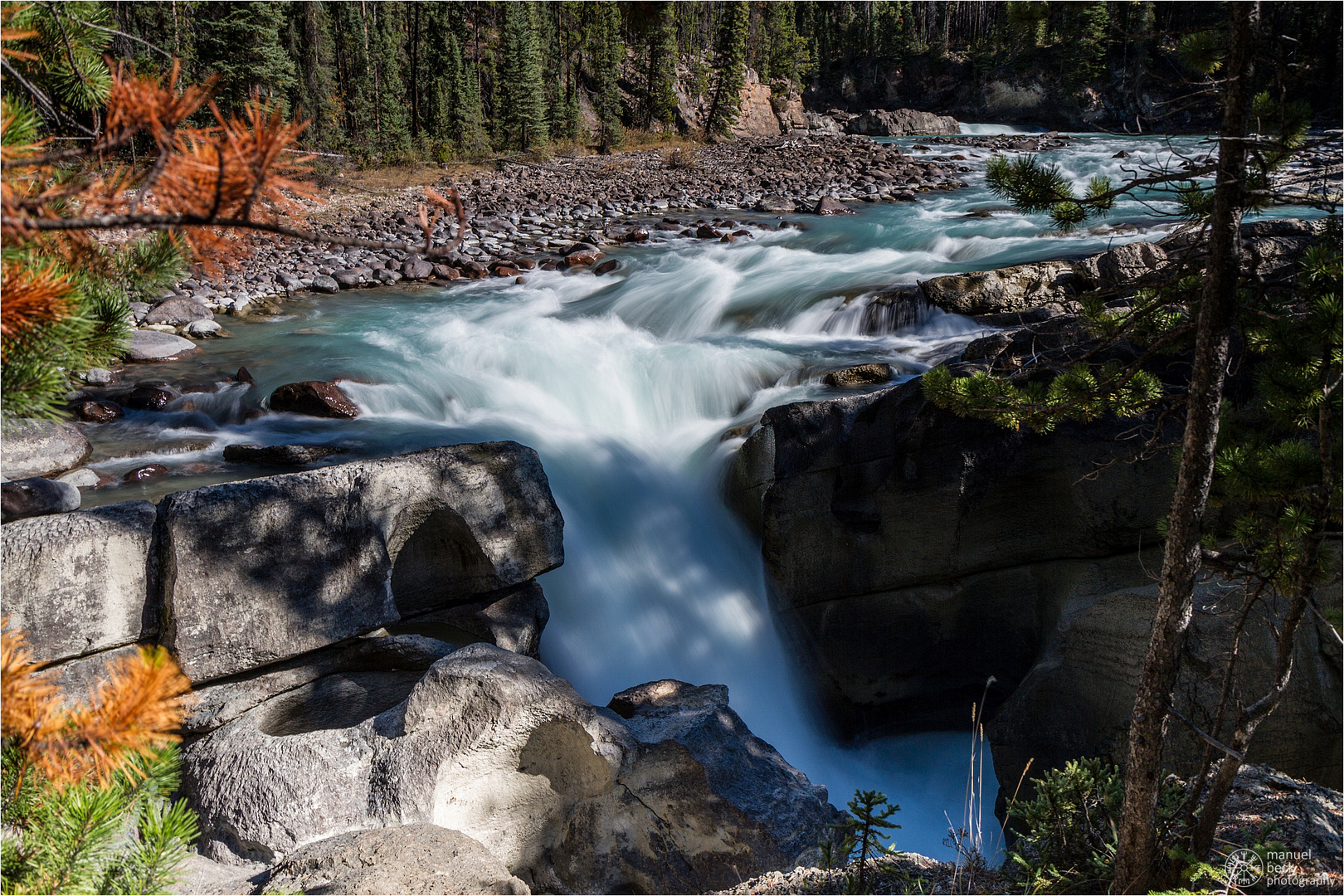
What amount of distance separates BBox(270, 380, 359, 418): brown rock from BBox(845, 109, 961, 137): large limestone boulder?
39.1 m

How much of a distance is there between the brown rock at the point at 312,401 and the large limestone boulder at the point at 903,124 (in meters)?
39.1

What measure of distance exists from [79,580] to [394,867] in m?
2.31

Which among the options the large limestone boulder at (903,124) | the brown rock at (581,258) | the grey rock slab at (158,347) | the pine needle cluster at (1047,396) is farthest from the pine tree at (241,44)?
the large limestone boulder at (903,124)

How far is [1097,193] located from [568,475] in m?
5.25

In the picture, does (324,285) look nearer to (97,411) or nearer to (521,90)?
(97,411)

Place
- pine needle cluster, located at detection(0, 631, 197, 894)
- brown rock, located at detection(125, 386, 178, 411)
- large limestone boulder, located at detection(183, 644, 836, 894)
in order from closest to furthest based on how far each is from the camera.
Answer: pine needle cluster, located at detection(0, 631, 197, 894)
large limestone boulder, located at detection(183, 644, 836, 894)
brown rock, located at detection(125, 386, 178, 411)

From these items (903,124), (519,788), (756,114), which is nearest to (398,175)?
(519,788)

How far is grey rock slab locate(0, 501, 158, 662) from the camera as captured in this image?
379 centimetres

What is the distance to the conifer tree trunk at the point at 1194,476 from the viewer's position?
2396mm

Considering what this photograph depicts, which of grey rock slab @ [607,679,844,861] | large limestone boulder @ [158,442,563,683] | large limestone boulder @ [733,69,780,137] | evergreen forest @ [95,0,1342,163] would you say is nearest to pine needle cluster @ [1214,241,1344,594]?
grey rock slab @ [607,679,844,861]

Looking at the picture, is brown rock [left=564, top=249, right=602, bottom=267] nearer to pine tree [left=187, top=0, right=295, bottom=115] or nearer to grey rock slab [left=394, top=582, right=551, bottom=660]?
pine tree [left=187, top=0, right=295, bottom=115]

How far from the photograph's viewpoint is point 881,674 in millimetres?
6055

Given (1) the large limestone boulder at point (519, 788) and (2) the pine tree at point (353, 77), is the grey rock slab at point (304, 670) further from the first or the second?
(2) the pine tree at point (353, 77)

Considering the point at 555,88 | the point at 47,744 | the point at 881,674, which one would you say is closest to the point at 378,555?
the point at 47,744
